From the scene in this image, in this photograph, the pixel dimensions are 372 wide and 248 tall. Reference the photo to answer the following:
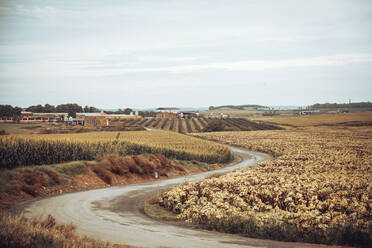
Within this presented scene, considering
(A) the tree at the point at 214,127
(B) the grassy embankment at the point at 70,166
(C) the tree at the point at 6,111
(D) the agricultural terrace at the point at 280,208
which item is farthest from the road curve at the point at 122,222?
(A) the tree at the point at 214,127

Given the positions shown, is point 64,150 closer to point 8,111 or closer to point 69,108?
point 8,111

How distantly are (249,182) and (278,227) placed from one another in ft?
27.0

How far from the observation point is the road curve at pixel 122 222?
13281mm

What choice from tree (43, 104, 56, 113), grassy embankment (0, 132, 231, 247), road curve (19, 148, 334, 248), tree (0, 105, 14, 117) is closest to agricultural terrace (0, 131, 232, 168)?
grassy embankment (0, 132, 231, 247)

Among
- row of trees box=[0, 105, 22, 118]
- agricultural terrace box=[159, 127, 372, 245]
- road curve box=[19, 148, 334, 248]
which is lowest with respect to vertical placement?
road curve box=[19, 148, 334, 248]

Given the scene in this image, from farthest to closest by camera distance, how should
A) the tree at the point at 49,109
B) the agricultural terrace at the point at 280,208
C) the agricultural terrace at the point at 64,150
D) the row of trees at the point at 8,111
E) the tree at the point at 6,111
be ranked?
the tree at the point at 49,109
the row of trees at the point at 8,111
the tree at the point at 6,111
the agricultural terrace at the point at 64,150
the agricultural terrace at the point at 280,208

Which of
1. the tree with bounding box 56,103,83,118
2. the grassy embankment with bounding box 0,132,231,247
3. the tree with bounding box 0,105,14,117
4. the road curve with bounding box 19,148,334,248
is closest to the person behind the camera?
the road curve with bounding box 19,148,334,248

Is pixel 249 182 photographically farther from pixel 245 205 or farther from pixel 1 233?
pixel 1 233

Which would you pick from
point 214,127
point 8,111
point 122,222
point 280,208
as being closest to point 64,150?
point 122,222

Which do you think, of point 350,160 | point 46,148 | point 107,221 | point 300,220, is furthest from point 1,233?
point 350,160

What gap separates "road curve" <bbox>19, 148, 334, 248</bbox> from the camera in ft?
43.6

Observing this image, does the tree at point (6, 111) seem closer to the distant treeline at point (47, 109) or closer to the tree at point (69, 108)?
the distant treeline at point (47, 109)

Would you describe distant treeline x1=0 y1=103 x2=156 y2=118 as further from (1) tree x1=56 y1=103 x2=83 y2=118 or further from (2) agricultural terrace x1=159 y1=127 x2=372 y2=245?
(2) agricultural terrace x1=159 y1=127 x2=372 y2=245

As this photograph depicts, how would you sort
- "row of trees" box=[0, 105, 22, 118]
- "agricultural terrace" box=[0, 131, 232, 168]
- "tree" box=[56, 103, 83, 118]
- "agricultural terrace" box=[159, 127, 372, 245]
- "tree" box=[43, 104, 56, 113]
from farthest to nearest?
"tree" box=[56, 103, 83, 118]
"tree" box=[43, 104, 56, 113]
"row of trees" box=[0, 105, 22, 118]
"agricultural terrace" box=[0, 131, 232, 168]
"agricultural terrace" box=[159, 127, 372, 245]
